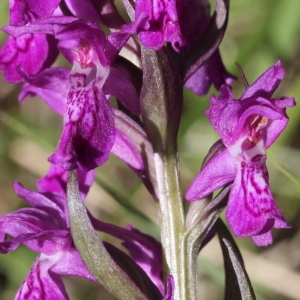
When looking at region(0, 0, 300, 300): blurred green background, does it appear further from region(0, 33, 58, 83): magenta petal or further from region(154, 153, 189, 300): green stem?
region(154, 153, 189, 300): green stem

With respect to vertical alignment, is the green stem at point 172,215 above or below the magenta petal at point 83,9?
below

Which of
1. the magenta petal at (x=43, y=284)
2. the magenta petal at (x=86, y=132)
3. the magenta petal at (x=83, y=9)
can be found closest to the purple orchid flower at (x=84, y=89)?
the magenta petal at (x=86, y=132)

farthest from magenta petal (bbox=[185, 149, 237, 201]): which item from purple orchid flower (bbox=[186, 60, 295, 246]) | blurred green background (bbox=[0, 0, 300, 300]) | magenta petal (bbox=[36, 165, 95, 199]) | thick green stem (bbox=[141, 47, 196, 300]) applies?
blurred green background (bbox=[0, 0, 300, 300])

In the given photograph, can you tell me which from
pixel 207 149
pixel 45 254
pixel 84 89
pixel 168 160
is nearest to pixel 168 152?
pixel 168 160

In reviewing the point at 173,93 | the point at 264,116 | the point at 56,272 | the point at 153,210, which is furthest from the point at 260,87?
the point at 153,210

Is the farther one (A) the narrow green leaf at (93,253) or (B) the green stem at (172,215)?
(B) the green stem at (172,215)

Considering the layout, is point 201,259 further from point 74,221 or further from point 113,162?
point 113,162

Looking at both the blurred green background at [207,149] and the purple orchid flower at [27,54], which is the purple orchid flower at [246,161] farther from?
the blurred green background at [207,149]
